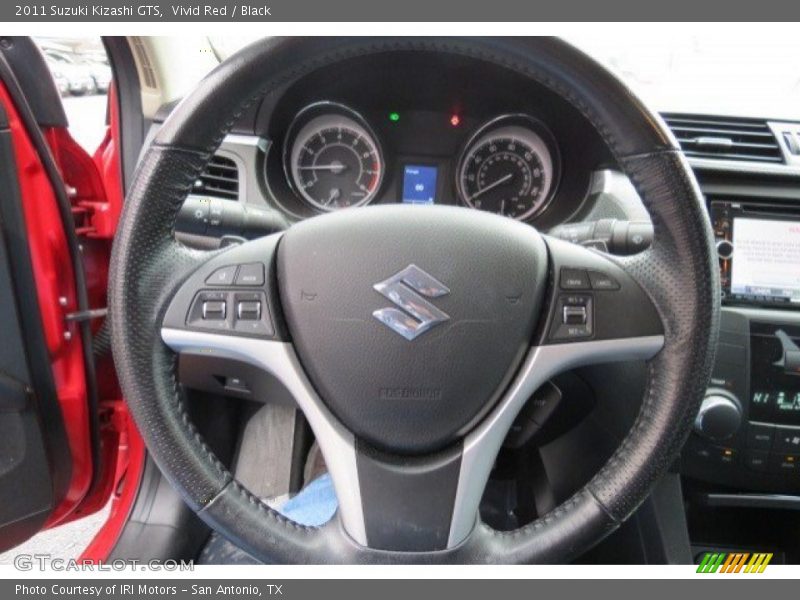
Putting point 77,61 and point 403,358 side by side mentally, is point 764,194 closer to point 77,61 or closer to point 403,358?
point 403,358

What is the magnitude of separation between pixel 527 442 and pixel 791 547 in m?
0.80

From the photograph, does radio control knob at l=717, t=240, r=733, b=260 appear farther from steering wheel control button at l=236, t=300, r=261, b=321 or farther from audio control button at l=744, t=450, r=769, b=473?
steering wheel control button at l=236, t=300, r=261, b=321

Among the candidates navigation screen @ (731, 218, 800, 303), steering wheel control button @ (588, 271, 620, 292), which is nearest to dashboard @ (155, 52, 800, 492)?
navigation screen @ (731, 218, 800, 303)

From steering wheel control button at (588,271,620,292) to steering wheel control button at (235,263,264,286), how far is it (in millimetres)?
410

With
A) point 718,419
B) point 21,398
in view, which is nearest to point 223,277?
point 21,398

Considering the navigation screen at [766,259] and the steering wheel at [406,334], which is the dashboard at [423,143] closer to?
the navigation screen at [766,259]

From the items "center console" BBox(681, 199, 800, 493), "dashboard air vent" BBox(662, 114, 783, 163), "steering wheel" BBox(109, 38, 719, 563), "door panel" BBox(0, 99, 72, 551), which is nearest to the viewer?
"steering wheel" BBox(109, 38, 719, 563)

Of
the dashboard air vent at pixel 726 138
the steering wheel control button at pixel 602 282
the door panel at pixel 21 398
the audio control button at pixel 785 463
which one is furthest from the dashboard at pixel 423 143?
the steering wheel control button at pixel 602 282

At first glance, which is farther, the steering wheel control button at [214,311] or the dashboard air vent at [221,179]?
the dashboard air vent at [221,179]

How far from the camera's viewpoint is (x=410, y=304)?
0.82 meters

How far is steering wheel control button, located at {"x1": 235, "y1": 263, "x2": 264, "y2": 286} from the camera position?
85 centimetres

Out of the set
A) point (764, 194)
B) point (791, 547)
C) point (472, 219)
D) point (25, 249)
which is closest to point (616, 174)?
point (764, 194)

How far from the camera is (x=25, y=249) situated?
114 centimetres

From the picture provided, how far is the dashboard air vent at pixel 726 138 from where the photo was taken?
1.54 m
